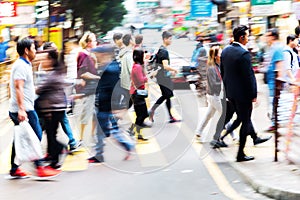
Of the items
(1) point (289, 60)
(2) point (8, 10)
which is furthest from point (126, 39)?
(2) point (8, 10)

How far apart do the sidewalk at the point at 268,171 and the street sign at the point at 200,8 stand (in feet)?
49.4

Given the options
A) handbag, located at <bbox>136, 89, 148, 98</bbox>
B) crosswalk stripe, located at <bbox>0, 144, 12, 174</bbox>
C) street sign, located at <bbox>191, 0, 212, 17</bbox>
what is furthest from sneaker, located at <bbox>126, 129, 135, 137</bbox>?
street sign, located at <bbox>191, 0, 212, 17</bbox>

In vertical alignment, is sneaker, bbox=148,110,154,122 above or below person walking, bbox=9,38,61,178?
below

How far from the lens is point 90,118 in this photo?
30.7 ft

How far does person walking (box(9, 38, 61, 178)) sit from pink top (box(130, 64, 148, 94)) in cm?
234

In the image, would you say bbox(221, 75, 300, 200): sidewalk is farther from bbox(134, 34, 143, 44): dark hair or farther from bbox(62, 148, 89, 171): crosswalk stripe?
bbox(134, 34, 143, 44): dark hair

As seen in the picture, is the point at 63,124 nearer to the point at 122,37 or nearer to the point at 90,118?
the point at 90,118

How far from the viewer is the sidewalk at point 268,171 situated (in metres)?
6.32

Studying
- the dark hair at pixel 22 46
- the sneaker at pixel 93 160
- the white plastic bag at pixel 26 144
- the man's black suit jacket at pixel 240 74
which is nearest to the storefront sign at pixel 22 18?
the sneaker at pixel 93 160

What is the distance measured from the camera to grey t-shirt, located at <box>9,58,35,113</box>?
7.26m

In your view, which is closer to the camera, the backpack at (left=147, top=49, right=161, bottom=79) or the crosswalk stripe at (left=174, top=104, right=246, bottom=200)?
the crosswalk stripe at (left=174, top=104, right=246, bottom=200)

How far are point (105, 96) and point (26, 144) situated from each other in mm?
1485

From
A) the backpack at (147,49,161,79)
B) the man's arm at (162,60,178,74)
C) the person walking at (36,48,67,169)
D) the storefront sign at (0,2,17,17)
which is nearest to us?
the person walking at (36,48,67,169)

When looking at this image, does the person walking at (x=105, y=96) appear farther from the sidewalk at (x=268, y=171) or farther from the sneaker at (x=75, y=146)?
the sidewalk at (x=268, y=171)
